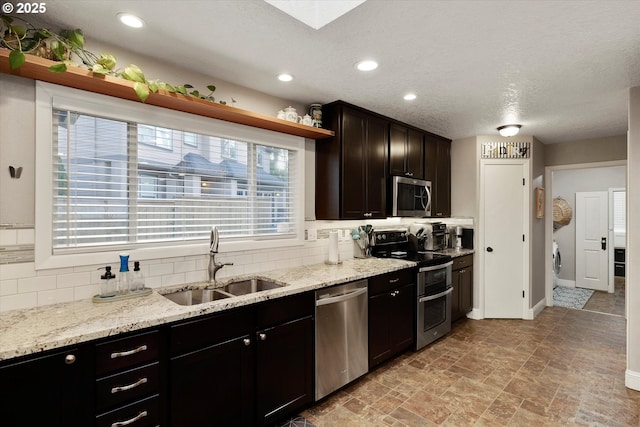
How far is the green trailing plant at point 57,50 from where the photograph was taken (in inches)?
61.9

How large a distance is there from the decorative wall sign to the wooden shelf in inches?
107

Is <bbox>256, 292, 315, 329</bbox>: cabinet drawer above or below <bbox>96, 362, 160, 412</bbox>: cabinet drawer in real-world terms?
above

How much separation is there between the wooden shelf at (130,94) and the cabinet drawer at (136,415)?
1.71 metres

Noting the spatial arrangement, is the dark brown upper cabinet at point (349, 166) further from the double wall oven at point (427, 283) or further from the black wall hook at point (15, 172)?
the black wall hook at point (15, 172)

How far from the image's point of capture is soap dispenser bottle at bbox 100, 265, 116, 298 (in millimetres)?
1878

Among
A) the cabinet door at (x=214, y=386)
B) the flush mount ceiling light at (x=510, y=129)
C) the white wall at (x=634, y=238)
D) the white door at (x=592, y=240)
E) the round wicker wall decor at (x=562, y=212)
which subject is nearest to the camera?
the cabinet door at (x=214, y=386)

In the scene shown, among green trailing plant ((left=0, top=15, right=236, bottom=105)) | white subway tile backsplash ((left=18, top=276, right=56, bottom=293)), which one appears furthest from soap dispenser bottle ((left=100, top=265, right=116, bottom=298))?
green trailing plant ((left=0, top=15, right=236, bottom=105))

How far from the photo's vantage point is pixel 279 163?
303cm

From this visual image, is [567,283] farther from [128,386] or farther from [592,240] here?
[128,386]

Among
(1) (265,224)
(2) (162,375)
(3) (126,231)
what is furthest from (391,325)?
(3) (126,231)

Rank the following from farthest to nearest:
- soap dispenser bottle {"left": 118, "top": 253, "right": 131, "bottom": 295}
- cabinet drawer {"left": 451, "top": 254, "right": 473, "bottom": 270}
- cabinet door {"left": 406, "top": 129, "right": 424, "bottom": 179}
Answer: cabinet drawer {"left": 451, "top": 254, "right": 473, "bottom": 270}, cabinet door {"left": 406, "top": 129, "right": 424, "bottom": 179}, soap dispenser bottle {"left": 118, "top": 253, "right": 131, "bottom": 295}

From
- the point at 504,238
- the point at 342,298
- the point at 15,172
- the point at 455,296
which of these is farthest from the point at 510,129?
the point at 15,172

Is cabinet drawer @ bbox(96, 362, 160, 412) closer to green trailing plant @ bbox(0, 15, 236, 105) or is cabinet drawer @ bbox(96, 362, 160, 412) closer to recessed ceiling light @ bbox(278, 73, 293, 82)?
green trailing plant @ bbox(0, 15, 236, 105)

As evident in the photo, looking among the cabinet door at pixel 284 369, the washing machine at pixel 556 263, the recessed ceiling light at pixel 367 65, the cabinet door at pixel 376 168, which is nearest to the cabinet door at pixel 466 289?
the cabinet door at pixel 376 168
